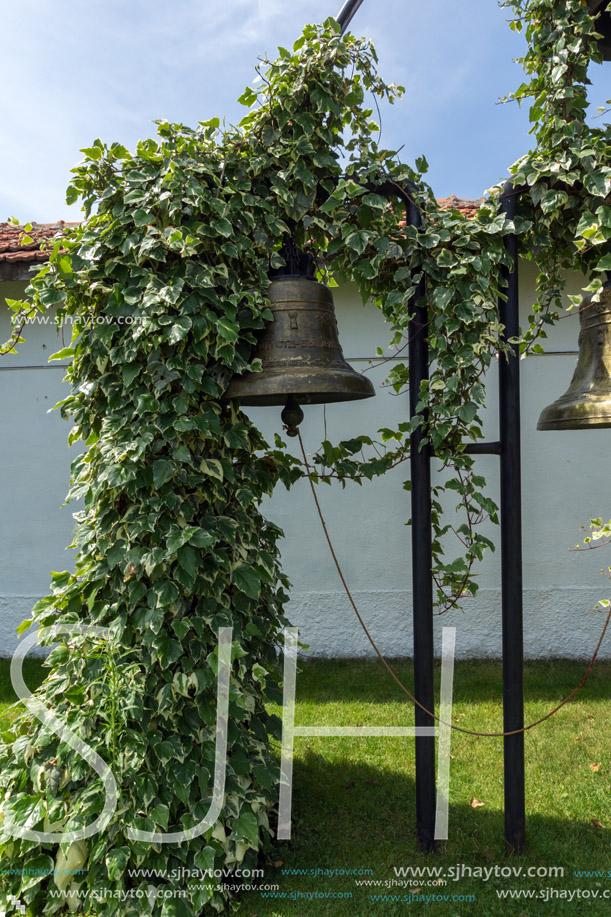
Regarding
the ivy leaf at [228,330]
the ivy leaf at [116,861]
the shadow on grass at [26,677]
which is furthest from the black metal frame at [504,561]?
the shadow on grass at [26,677]

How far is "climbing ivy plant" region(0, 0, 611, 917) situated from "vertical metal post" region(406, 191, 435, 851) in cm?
11

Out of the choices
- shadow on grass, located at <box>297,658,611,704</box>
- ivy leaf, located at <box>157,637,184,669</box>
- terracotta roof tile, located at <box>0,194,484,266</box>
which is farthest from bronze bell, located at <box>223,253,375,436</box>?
terracotta roof tile, located at <box>0,194,484,266</box>

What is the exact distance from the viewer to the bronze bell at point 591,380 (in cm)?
247

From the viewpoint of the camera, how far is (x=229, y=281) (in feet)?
8.21

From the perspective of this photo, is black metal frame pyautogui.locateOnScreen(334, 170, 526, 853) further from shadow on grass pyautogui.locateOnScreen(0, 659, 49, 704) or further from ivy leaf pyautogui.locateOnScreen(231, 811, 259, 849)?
shadow on grass pyautogui.locateOnScreen(0, 659, 49, 704)

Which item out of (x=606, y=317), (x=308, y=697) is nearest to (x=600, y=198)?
(x=606, y=317)

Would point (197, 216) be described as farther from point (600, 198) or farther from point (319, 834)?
point (319, 834)

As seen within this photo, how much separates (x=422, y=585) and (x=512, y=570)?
363 mm

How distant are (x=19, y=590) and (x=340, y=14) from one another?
17.5 feet

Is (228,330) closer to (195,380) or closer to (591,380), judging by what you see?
(195,380)

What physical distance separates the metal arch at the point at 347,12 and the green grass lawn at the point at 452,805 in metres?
3.38

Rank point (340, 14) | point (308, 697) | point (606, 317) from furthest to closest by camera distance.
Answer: point (308, 697) → point (340, 14) → point (606, 317)

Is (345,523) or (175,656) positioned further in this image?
(345,523)

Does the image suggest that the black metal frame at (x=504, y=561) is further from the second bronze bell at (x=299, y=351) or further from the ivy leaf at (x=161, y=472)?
the ivy leaf at (x=161, y=472)
